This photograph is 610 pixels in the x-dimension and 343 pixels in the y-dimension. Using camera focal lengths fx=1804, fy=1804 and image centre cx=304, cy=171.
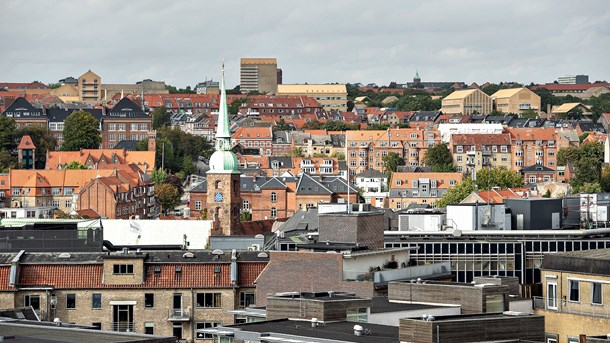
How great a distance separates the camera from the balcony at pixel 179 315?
5819 centimetres

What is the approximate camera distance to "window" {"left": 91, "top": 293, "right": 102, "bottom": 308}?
58.1 metres

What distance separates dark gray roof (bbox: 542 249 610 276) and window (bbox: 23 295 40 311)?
19.1 m

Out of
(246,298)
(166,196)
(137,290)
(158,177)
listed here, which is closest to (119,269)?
(137,290)

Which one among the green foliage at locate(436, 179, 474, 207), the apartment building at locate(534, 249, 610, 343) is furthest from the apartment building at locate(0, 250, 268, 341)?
the green foliage at locate(436, 179, 474, 207)

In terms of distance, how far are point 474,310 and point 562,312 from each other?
373 centimetres

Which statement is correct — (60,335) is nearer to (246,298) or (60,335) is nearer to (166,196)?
(246,298)

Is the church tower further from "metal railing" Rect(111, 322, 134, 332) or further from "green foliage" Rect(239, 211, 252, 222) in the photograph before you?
"metal railing" Rect(111, 322, 134, 332)

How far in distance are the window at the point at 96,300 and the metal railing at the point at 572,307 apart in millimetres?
18061

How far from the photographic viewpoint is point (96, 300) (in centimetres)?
5816

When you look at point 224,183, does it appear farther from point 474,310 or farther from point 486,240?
point 474,310

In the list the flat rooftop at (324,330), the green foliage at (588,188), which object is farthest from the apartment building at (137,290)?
the green foliage at (588,188)

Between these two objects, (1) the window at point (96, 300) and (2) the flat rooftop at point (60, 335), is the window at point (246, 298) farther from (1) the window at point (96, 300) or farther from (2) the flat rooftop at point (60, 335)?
(2) the flat rooftop at point (60, 335)

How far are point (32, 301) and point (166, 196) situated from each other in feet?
416

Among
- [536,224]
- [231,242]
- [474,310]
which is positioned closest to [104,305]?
[231,242]
